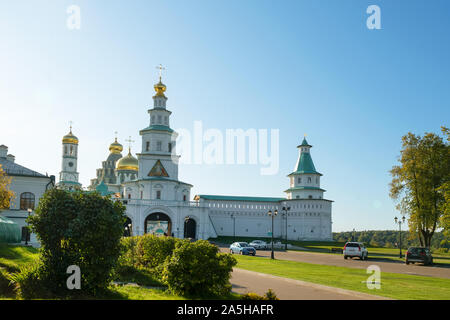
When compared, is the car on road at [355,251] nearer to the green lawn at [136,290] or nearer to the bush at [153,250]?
the bush at [153,250]

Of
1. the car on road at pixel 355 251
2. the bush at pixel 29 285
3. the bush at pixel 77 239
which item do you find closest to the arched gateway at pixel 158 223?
the car on road at pixel 355 251

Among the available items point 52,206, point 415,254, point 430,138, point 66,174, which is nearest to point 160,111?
point 66,174

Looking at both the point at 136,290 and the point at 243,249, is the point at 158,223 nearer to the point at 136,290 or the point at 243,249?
the point at 243,249

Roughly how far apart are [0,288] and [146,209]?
186 feet

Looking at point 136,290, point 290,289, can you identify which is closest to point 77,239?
point 136,290

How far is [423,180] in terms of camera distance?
135 feet

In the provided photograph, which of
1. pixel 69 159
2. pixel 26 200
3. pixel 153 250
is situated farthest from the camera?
pixel 69 159

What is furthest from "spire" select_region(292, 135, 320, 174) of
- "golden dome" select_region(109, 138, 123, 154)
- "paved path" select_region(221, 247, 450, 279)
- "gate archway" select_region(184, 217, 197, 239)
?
"paved path" select_region(221, 247, 450, 279)

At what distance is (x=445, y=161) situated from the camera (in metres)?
40.6

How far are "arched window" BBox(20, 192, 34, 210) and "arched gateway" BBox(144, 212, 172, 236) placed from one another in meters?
22.7

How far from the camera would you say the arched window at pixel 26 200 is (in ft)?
153

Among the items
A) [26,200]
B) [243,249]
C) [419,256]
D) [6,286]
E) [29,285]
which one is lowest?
[243,249]

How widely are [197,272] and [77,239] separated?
3525 millimetres
